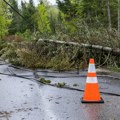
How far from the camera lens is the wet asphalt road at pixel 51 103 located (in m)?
5.71

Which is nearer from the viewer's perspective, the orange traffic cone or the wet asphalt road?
the wet asphalt road

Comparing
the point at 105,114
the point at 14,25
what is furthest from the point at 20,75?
the point at 14,25

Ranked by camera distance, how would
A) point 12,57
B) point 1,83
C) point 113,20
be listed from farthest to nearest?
1. point 113,20
2. point 12,57
3. point 1,83

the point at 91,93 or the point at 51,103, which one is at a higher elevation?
the point at 91,93

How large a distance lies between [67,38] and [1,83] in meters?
4.56

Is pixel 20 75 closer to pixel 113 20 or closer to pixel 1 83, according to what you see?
pixel 1 83

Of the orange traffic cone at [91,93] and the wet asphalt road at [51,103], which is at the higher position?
the orange traffic cone at [91,93]

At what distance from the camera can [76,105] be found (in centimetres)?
644

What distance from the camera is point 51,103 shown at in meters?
6.67

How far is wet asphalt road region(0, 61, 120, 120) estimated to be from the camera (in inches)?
225

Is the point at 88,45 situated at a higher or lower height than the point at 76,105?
higher

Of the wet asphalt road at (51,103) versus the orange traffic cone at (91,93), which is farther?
the orange traffic cone at (91,93)

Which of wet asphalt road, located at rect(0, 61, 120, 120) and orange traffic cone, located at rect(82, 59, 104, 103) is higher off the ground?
orange traffic cone, located at rect(82, 59, 104, 103)

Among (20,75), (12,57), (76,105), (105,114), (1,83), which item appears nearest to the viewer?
(105,114)
